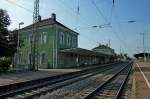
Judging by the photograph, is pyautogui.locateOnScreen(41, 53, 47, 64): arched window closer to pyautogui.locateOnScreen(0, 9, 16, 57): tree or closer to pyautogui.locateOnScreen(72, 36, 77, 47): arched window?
pyautogui.locateOnScreen(72, 36, 77, 47): arched window

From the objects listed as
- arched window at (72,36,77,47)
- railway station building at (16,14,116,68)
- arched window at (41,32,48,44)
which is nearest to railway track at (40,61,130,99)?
railway station building at (16,14,116,68)

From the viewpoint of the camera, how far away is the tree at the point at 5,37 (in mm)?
28947

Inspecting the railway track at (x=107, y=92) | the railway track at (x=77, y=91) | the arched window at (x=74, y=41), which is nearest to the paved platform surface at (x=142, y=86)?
the railway track at (x=107, y=92)

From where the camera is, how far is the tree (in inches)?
1140

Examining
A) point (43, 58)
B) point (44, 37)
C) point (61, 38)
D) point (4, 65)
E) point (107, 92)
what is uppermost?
point (44, 37)

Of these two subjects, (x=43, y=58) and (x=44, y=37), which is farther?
(x=44, y=37)

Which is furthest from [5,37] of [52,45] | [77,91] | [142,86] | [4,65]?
[142,86]

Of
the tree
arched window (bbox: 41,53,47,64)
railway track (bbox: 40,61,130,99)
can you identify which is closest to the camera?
railway track (bbox: 40,61,130,99)

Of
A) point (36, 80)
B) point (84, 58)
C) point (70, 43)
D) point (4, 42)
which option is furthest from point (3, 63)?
point (84, 58)

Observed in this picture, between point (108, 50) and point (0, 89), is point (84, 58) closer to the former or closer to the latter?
point (0, 89)

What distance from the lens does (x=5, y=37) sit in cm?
2998

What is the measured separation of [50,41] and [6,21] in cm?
1340

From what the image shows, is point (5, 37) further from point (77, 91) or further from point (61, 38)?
point (77, 91)

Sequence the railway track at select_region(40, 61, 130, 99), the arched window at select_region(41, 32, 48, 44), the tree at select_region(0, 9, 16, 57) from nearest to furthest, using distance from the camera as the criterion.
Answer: the railway track at select_region(40, 61, 130, 99)
the tree at select_region(0, 9, 16, 57)
the arched window at select_region(41, 32, 48, 44)
